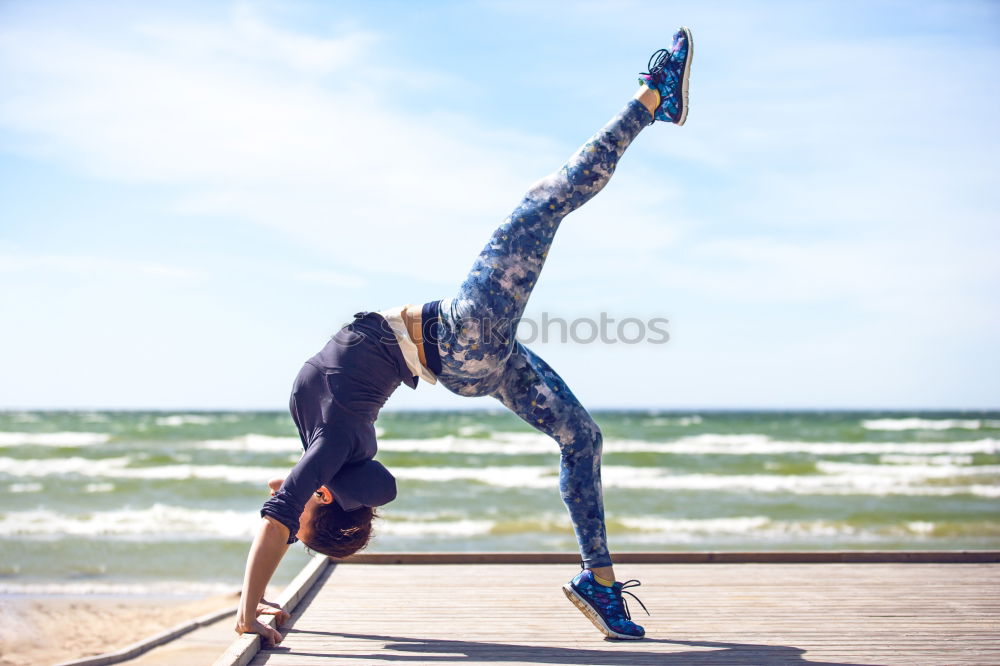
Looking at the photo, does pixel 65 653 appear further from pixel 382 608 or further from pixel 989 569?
pixel 989 569

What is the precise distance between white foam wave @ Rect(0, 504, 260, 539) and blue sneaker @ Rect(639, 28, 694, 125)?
8.63m

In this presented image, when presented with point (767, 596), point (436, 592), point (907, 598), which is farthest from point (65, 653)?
point (907, 598)

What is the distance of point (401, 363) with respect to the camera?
284 cm

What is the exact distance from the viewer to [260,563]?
8.77ft

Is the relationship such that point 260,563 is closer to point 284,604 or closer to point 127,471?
point 284,604

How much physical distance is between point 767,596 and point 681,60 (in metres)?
2.34

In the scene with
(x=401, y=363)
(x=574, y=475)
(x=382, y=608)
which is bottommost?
(x=382, y=608)

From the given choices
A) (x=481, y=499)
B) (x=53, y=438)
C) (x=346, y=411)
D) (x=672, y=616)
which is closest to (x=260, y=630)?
(x=346, y=411)

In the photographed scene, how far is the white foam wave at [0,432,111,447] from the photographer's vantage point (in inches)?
1004

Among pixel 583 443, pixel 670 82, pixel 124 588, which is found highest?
pixel 670 82

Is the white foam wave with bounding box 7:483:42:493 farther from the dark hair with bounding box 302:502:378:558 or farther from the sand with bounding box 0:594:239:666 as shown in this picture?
the dark hair with bounding box 302:502:378:558

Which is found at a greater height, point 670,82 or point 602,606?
point 670,82

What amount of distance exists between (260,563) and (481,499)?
1134 cm

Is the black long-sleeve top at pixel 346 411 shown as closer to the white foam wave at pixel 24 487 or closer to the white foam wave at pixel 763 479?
the white foam wave at pixel 763 479
